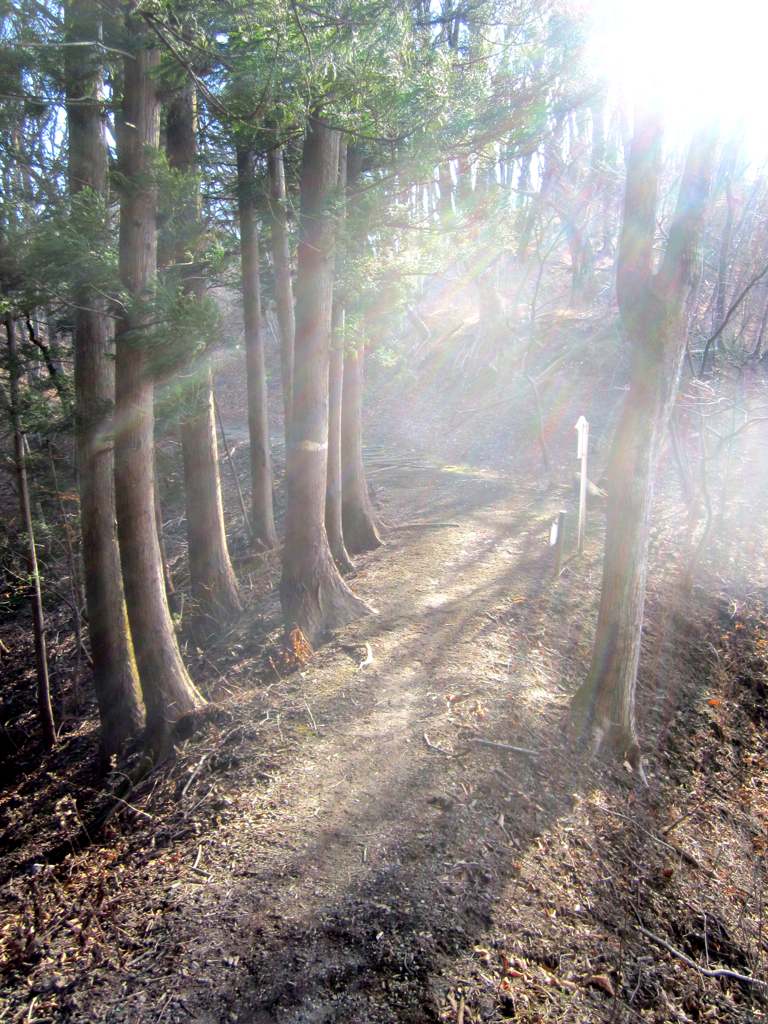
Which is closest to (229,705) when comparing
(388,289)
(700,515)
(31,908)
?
(31,908)

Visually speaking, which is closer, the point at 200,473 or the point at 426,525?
the point at 200,473

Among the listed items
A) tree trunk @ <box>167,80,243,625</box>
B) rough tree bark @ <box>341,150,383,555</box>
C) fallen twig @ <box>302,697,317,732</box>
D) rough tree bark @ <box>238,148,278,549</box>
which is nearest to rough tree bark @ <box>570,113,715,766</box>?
fallen twig @ <box>302,697,317,732</box>

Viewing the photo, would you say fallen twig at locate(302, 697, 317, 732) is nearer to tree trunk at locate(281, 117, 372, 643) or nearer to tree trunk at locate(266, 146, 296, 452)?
tree trunk at locate(281, 117, 372, 643)

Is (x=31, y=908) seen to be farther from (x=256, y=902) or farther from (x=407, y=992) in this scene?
(x=407, y=992)

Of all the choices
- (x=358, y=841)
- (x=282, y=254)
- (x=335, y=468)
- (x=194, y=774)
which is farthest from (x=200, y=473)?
(x=358, y=841)

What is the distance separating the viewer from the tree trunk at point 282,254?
30.2ft

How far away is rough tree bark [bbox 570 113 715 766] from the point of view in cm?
529

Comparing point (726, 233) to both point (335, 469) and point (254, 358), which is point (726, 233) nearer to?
point (335, 469)

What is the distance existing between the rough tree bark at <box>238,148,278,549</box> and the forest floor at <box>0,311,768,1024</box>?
2.72 meters

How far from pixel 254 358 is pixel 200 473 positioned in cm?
270

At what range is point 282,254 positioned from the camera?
978 centimetres

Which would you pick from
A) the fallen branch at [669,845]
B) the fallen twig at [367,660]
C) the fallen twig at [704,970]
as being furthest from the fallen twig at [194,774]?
the fallen twig at [704,970]

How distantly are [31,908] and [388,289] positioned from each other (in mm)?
8422

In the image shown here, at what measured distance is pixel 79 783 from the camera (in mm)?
7758
